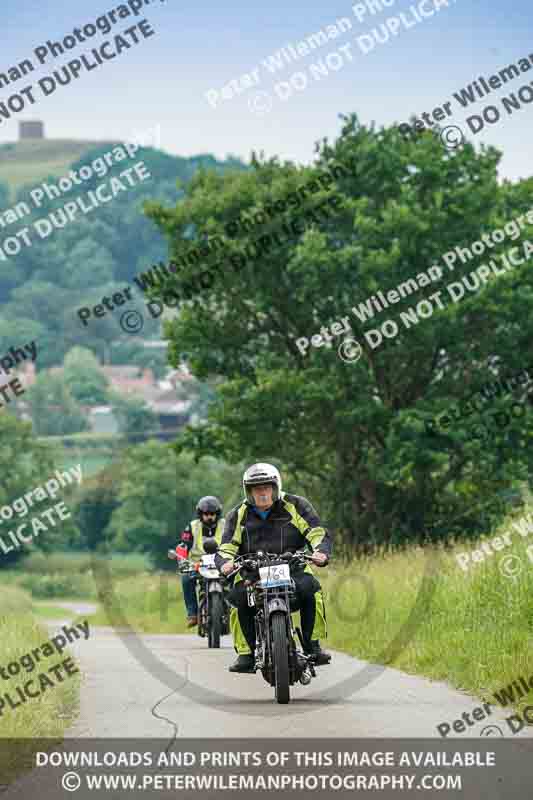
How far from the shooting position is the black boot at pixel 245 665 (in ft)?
40.2

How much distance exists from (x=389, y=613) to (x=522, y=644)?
16.5 feet

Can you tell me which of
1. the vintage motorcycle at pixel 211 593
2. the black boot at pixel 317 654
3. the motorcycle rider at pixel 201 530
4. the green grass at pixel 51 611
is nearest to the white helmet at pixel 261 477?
the black boot at pixel 317 654

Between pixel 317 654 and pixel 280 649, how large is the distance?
76cm

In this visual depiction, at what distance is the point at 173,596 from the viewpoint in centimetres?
3691

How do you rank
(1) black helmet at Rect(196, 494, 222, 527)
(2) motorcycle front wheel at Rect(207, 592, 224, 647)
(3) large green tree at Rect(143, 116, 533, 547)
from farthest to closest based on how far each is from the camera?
(3) large green tree at Rect(143, 116, 533, 547) < (1) black helmet at Rect(196, 494, 222, 527) < (2) motorcycle front wheel at Rect(207, 592, 224, 647)

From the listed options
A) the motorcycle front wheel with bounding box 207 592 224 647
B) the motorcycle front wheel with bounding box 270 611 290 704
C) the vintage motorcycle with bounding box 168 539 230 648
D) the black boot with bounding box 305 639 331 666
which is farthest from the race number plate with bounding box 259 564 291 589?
the motorcycle front wheel with bounding box 207 592 224 647

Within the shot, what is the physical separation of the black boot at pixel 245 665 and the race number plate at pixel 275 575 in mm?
738

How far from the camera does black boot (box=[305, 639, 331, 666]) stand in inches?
480

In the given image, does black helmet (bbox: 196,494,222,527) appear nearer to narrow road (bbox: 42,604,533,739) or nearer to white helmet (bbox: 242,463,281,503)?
narrow road (bbox: 42,604,533,739)

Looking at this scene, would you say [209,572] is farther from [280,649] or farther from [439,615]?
[280,649]

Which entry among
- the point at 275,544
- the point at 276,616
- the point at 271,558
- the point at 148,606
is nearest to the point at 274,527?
the point at 275,544

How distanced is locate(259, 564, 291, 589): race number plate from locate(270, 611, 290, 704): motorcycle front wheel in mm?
288

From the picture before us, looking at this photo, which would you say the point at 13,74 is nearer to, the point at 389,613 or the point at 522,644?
the point at 389,613
